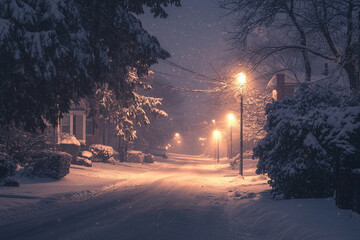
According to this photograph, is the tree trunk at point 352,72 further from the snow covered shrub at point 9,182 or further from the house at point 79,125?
the house at point 79,125

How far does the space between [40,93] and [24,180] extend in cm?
833

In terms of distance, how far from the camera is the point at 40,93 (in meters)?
8.95

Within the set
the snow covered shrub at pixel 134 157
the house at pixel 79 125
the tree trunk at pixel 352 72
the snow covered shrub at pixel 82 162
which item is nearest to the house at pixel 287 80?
the tree trunk at pixel 352 72

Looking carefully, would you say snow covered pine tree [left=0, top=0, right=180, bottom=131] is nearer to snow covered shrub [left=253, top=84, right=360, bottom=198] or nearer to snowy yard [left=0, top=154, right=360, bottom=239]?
snowy yard [left=0, top=154, right=360, bottom=239]

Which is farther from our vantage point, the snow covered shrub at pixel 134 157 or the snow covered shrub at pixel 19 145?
the snow covered shrub at pixel 134 157

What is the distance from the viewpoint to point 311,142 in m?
8.83

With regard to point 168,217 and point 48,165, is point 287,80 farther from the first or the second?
point 168,217

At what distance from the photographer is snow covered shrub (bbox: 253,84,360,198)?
26.1 feet

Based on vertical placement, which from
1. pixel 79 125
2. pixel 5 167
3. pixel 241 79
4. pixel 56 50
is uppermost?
pixel 241 79

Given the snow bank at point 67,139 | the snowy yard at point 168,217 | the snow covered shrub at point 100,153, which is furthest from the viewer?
the snow covered shrub at point 100,153

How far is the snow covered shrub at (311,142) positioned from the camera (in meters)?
7.96

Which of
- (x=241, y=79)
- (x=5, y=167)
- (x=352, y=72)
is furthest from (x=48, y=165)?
(x=352, y=72)

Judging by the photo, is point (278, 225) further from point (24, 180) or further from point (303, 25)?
point (24, 180)

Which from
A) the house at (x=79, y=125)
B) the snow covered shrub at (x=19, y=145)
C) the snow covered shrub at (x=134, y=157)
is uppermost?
the house at (x=79, y=125)
